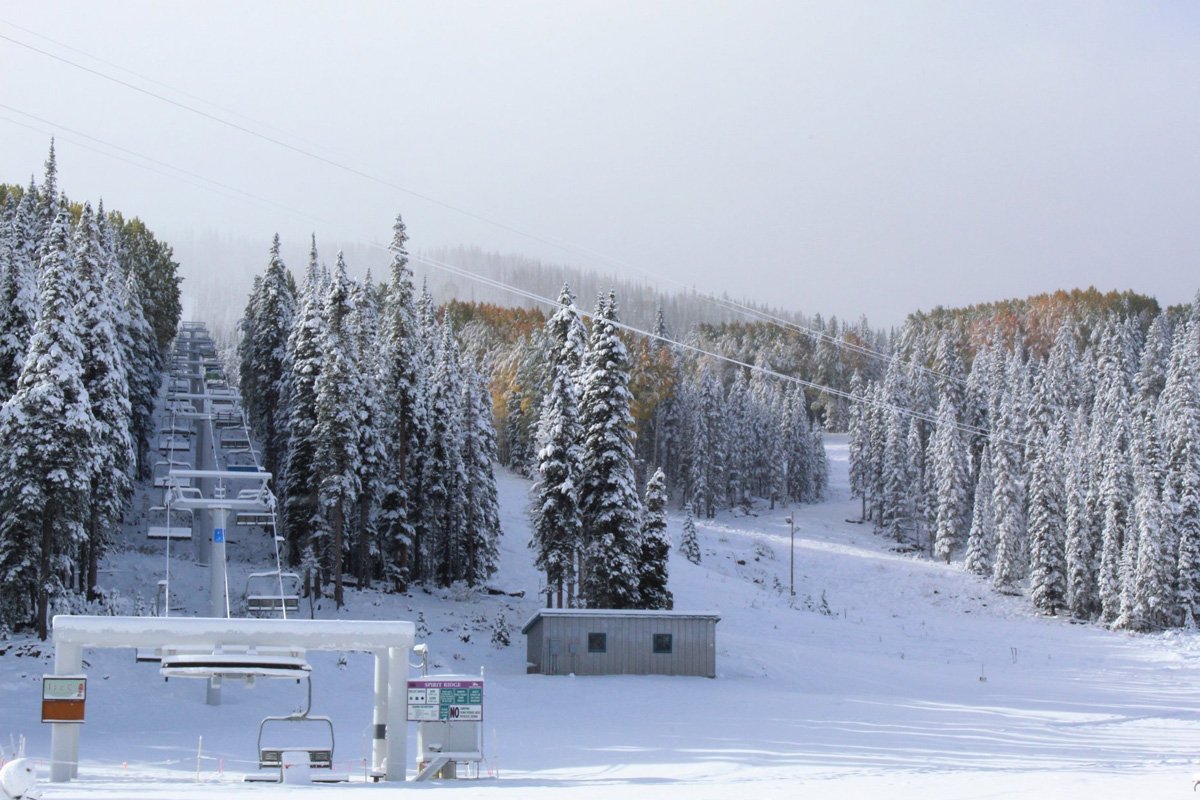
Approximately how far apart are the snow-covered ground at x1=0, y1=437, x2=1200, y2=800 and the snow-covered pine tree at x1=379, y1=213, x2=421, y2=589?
Result: 2843 millimetres

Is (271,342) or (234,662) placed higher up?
(271,342)

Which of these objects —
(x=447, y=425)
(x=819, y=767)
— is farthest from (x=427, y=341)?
(x=819, y=767)

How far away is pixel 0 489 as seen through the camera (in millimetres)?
A: 34281

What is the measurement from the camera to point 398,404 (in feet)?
171

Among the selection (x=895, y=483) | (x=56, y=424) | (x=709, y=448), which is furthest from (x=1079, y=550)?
(x=56, y=424)

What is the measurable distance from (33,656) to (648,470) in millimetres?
72835

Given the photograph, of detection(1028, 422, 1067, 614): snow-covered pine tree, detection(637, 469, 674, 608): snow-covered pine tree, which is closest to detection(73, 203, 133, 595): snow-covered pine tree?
detection(637, 469, 674, 608): snow-covered pine tree

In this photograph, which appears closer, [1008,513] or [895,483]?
[1008,513]

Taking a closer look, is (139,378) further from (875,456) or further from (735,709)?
(875,456)

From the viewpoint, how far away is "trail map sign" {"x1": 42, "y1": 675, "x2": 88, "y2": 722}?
19.8 m

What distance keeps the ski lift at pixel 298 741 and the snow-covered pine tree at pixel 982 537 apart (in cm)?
6052

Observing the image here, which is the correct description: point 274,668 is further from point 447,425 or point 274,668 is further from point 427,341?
point 427,341

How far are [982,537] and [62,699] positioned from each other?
71.1 m

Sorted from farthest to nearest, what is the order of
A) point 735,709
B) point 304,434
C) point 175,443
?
1. point 175,443
2. point 304,434
3. point 735,709
